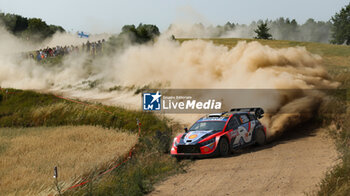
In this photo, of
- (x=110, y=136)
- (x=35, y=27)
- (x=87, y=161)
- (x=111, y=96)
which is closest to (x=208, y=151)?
(x=87, y=161)

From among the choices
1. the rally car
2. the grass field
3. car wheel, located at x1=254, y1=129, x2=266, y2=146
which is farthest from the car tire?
car wheel, located at x1=254, y1=129, x2=266, y2=146

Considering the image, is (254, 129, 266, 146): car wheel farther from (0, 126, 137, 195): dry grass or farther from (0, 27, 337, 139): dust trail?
(0, 126, 137, 195): dry grass

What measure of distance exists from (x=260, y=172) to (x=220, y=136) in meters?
2.87

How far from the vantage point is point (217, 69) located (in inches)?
1083

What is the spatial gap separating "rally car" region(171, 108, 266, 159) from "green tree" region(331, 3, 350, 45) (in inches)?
3407

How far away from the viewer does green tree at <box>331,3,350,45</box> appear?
312ft

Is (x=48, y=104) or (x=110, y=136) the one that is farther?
(x=48, y=104)

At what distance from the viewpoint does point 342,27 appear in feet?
314

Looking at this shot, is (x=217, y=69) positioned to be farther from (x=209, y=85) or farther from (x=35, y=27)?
(x=35, y=27)

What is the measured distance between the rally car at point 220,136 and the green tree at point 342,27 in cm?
8653

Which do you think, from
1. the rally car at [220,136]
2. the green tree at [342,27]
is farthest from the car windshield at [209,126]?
the green tree at [342,27]

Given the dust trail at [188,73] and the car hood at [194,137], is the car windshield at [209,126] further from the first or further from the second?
the dust trail at [188,73]

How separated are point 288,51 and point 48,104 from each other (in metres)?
16.6

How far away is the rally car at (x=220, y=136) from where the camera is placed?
579 inches
